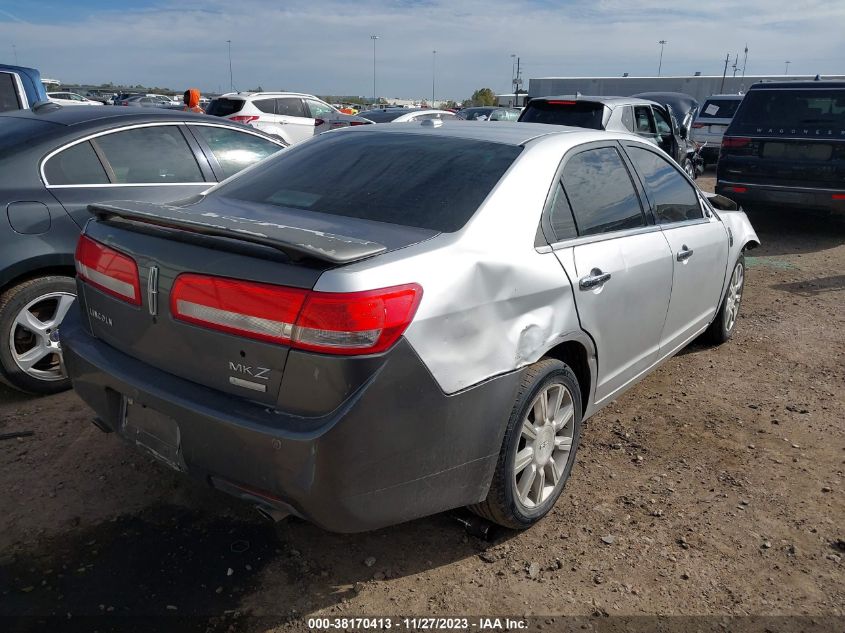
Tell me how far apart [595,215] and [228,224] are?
1679mm

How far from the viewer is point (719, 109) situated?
696 inches

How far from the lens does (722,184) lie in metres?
9.30

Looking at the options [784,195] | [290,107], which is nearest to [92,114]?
[784,195]

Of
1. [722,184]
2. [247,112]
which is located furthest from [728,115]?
[247,112]

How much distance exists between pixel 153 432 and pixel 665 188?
2.98 meters

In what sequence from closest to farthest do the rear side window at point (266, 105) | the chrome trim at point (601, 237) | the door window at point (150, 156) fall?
the chrome trim at point (601, 237)
the door window at point (150, 156)
the rear side window at point (266, 105)

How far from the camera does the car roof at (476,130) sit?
3180 millimetres

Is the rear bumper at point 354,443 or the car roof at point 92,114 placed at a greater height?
the car roof at point 92,114

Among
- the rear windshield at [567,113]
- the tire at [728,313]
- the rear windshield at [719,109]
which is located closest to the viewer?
the tire at [728,313]

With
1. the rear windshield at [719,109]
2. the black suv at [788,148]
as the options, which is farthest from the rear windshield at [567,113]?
the rear windshield at [719,109]

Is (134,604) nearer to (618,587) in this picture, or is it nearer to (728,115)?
(618,587)

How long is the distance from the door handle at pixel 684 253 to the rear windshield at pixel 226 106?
13.3 metres

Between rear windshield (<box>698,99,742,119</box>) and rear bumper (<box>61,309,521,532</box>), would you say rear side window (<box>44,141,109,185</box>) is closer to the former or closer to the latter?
rear bumper (<box>61,309,521,532</box>)

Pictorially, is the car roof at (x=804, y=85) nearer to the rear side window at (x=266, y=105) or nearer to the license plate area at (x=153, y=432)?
the license plate area at (x=153, y=432)
